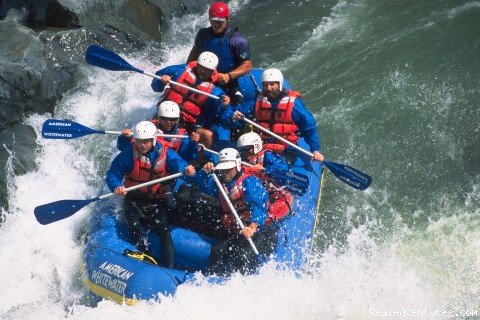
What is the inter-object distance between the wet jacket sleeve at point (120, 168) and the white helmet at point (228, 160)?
2.90ft

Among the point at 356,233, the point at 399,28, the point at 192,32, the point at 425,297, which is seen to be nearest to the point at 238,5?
the point at 192,32

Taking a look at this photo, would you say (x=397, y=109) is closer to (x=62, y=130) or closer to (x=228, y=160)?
(x=228, y=160)

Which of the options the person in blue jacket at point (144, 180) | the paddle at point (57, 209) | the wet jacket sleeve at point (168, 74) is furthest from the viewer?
the wet jacket sleeve at point (168, 74)

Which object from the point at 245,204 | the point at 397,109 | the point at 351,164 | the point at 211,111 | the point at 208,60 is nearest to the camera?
the point at 245,204

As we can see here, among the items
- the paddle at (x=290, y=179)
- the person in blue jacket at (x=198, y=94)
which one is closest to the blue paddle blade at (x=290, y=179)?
the paddle at (x=290, y=179)

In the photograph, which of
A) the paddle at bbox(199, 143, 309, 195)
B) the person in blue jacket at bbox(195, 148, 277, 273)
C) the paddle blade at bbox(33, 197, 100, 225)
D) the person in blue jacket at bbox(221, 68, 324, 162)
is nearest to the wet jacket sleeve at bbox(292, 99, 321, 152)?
the person in blue jacket at bbox(221, 68, 324, 162)

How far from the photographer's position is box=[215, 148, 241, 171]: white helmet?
6996mm

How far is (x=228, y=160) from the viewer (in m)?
7.02

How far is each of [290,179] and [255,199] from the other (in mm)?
500

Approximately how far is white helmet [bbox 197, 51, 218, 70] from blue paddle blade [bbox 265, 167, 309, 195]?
4.77 ft

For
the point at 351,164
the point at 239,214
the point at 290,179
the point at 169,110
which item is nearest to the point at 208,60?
the point at 169,110

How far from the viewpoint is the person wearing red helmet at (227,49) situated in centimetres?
885

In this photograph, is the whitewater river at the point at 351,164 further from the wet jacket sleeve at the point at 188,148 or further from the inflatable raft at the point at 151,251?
the wet jacket sleeve at the point at 188,148

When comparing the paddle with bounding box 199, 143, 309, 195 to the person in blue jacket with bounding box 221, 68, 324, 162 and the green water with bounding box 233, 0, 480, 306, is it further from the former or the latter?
the green water with bounding box 233, 0, 480, 306
